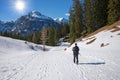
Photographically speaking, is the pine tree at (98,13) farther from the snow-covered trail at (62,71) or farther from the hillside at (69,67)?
the snow-covered trail at (62,71)

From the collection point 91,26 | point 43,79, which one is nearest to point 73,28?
point 91,26

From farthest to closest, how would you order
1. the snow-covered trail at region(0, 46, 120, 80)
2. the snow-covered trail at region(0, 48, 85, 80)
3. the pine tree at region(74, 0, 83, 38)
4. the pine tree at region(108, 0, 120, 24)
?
the pine tree at region(74, 0, 83, 38) → the pine tree at region(108, 0, 120, 24) → the snow-covered trail at region(0, 48, 85, 80) → the snow-covered trail at region(0, 46, 120, 80)

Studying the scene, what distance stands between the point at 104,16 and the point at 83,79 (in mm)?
42583

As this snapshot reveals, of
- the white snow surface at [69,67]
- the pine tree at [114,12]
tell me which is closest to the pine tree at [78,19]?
the pine tree at [114,12]

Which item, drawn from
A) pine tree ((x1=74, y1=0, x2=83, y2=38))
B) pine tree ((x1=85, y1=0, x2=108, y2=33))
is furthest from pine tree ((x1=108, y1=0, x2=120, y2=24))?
pine tree ((x1=74, y1=0, x2=83, y2=38))

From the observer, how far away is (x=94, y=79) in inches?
464

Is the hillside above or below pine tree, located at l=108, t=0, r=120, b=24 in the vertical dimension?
below

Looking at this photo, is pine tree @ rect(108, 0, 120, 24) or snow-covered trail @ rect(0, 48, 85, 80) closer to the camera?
snow-covered trail @ rect(0, 48, 85, 80)

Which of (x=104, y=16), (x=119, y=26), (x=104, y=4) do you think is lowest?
(x=119, y=26)

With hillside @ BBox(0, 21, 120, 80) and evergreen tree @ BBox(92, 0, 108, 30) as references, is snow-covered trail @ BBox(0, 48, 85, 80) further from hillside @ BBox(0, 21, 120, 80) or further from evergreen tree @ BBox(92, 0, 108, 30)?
evergreen tree @ BBox(92, 0, 108, 30)

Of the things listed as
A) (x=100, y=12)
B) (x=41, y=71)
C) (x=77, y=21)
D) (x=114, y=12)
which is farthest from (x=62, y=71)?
(x=77, y=21)

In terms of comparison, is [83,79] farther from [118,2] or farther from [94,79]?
[118,2]

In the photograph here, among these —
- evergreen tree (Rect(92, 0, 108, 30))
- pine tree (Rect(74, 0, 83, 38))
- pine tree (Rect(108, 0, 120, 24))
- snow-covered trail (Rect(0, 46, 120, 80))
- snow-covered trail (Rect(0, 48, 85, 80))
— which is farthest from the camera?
pine tree (Rect(74, 0, 83, 38))

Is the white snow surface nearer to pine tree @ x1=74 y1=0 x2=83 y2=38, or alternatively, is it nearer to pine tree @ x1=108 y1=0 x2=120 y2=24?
pine tree @ x1=108 y1=0 x2=120 y2=24
